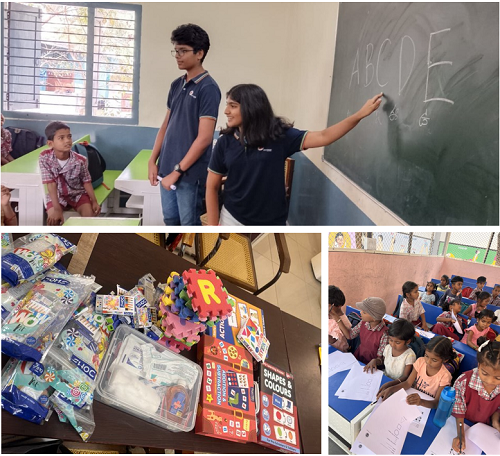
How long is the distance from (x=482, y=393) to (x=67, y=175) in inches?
69.7

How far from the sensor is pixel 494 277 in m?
1.41

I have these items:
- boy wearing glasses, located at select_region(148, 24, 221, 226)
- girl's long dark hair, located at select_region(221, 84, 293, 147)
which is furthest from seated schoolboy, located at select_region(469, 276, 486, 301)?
boy wearing glasses, located at select_region(148, 24, 221, 226)

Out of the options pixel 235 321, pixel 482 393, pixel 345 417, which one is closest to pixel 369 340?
pixel 345 417

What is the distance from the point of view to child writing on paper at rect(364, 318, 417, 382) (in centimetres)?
151

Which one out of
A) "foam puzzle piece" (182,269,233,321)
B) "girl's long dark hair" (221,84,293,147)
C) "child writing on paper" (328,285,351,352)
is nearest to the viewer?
"foam puzzle piece" (182,269,233,321)

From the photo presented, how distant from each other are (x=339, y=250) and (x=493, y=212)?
0.46 metres

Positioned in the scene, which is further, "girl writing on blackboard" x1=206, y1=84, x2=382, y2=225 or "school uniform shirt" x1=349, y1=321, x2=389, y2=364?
"girl writing on blackboard" x1=206, y1=84, x2=382, y2=225

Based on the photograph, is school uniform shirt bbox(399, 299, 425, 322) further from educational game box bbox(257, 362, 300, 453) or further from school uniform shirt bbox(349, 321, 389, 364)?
educational game box bbox(257, 362, 300, 453)

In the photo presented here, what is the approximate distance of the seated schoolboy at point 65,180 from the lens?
211cm

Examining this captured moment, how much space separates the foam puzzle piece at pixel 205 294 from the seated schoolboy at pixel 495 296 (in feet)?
2.49

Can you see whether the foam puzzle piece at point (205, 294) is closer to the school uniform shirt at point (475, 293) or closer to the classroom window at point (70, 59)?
the school uniform shirt at point (475, 293)

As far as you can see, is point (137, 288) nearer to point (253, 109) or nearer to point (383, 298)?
point (383, 298)

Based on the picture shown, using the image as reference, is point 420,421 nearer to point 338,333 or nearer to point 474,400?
point 474,400

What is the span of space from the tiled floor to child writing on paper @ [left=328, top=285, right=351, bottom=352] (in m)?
0.37
